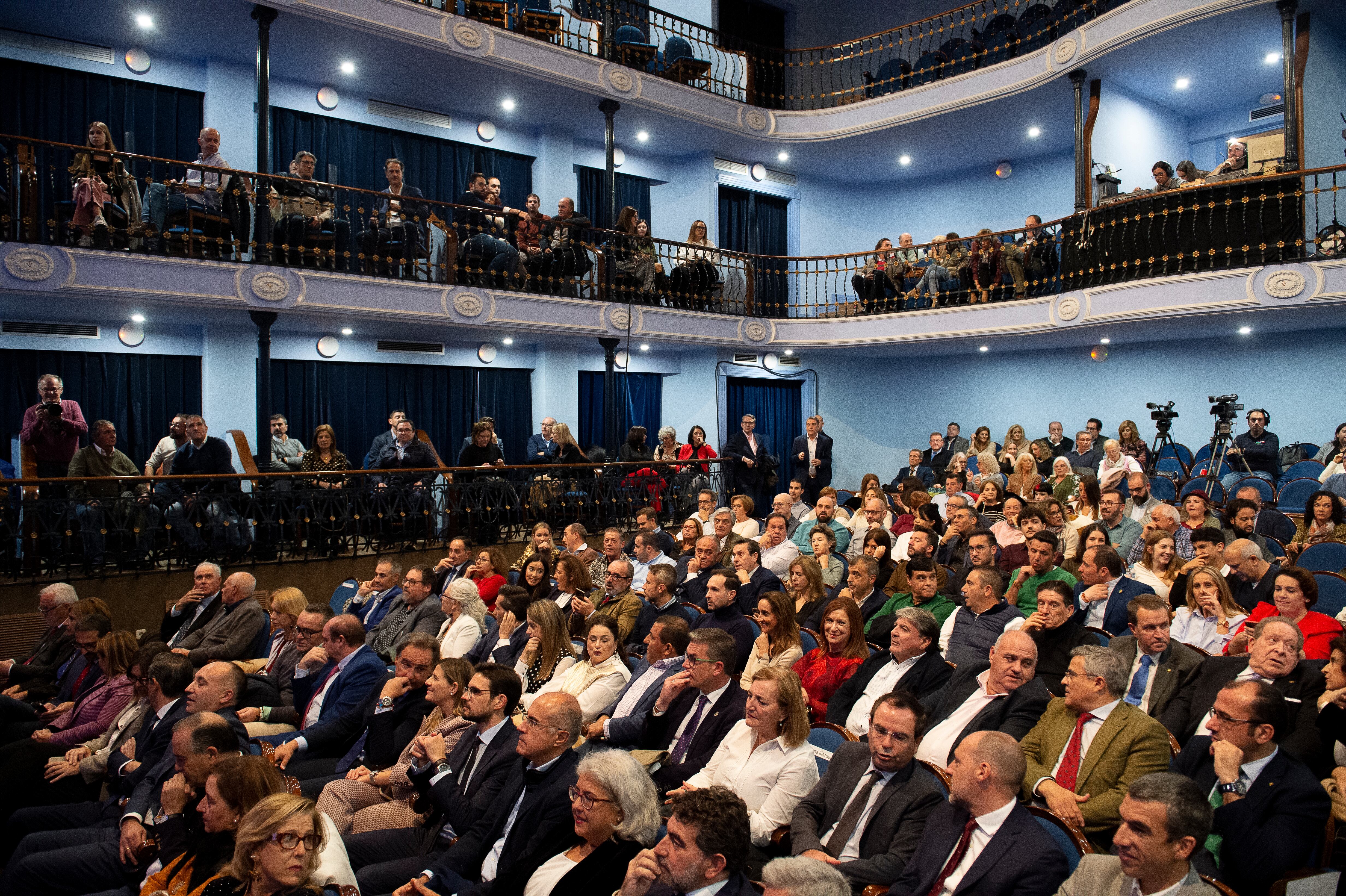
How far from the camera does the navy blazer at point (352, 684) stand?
14.3ft

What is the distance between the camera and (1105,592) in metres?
4.86

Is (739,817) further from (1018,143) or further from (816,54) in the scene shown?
(816,54)

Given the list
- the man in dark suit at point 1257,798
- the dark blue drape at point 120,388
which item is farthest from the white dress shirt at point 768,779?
Answer: the dark blue drape at point 120,388

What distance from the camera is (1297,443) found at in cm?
989

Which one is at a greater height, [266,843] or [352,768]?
[266,843]

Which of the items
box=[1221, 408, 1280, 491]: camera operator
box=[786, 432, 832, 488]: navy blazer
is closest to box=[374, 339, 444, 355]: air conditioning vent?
box=[786, 432, 832, 488]: navy blazer

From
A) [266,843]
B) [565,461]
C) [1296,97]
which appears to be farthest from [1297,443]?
[266,843]

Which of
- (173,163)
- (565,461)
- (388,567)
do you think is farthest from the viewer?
(565,461)

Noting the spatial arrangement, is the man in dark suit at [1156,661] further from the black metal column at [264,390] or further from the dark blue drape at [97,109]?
the dark blue drape at [97,109]

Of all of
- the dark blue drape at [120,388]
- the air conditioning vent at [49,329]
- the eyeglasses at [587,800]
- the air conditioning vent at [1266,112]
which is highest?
the air conditioning vent at [1266,112]

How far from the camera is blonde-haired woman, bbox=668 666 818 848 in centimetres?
317

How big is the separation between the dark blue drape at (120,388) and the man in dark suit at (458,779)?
7.10 m

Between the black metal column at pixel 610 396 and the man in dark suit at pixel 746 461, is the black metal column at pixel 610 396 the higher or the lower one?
the higher one

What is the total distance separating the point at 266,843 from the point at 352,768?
1.43 metres
